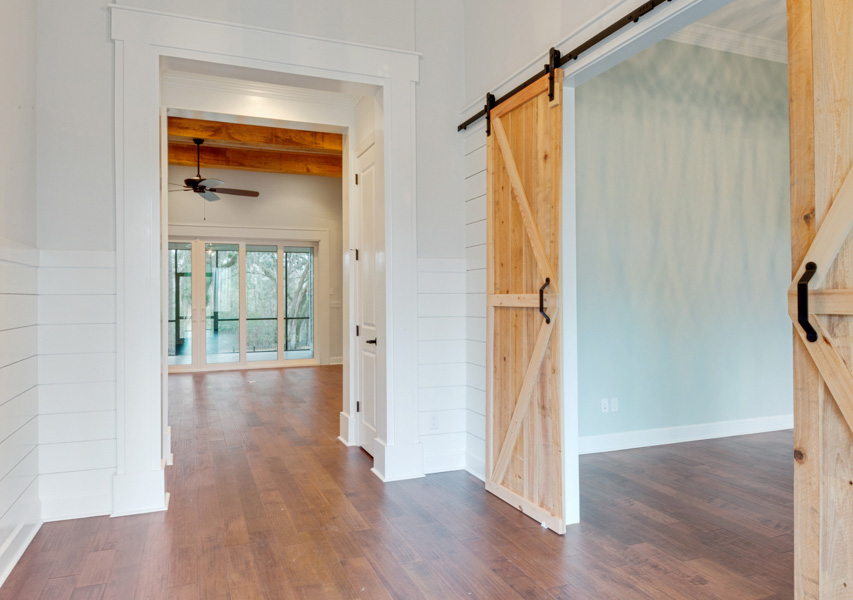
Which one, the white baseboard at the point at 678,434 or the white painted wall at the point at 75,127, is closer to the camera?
the white painted wall at the point at 75,127

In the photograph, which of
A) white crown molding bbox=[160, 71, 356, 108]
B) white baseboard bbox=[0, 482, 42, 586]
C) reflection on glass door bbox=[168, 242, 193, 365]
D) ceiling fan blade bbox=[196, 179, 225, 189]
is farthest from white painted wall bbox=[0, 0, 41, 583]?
reflection on glass door bbox=[168, 242, 193, 365]

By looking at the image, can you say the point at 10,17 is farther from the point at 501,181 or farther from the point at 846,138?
the point at 846,138

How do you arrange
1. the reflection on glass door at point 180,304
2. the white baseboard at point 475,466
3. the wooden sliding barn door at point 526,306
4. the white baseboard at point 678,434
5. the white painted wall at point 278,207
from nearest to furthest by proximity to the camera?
the wooden sliding barn door at point 526,306, the white baseboard at point 475,466, the white baseboard at point 678,434, the white painted wall at point 278,207, the reflection on glass door at point 180,304

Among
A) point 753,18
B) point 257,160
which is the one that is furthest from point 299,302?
point 753,18

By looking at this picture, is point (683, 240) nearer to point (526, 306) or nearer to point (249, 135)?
point (526, 306)

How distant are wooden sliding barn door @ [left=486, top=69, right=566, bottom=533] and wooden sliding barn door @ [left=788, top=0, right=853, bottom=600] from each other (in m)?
1.22

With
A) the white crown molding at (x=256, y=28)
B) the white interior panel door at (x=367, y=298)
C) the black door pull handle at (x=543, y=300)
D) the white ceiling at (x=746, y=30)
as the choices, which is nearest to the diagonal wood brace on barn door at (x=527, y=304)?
the black door pull handle at (x=543, y=300)

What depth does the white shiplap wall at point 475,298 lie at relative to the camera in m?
3.88

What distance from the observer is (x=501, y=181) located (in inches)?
140

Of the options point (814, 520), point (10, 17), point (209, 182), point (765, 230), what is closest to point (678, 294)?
point (765, 230)

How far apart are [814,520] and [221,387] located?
7.45 metres

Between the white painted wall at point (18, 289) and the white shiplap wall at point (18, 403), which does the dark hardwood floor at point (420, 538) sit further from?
the white painted wall at point (18, 289)

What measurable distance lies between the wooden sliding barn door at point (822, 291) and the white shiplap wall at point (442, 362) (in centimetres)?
242

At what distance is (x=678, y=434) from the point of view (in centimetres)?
478
